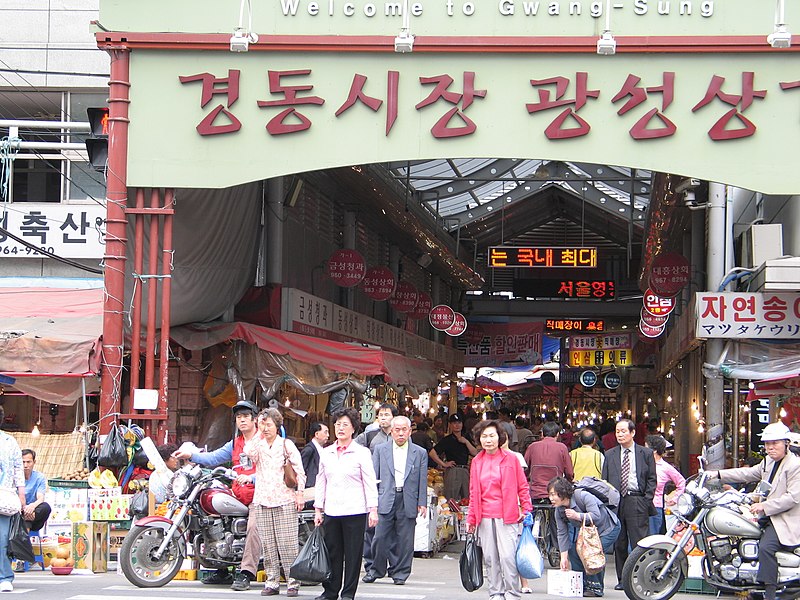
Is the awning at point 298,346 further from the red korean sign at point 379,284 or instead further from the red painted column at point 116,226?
the red korean sign at point 379,284

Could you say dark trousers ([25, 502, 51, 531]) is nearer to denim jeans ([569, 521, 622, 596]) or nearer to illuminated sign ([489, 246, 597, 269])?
denim jeans ([569, 521, 622, 596])

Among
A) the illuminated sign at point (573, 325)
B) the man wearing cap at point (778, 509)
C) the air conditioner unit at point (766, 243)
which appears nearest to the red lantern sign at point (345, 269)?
the air conditioner unit at point (766, 243)

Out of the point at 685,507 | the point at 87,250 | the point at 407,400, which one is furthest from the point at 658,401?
the point at 685,507

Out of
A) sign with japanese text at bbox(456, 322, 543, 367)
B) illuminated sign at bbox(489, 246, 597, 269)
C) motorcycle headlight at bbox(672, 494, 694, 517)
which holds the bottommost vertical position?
motorcycle headlight at bbox(672, 494, 694, 517)

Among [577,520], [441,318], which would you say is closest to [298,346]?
[577,520]

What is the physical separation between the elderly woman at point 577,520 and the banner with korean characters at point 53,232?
9.65 m

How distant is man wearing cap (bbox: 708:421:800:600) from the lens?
1001 cm

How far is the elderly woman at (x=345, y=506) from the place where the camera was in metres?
10.0

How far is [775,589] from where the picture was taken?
33.1ft

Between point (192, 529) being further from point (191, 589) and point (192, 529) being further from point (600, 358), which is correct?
point (600, 358)

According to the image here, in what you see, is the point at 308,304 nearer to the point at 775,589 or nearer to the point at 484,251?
the point at 775,589

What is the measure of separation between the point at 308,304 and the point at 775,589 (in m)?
11.9

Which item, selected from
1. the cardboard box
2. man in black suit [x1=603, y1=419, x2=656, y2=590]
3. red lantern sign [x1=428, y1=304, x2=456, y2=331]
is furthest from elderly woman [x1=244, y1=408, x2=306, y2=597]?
red lantern sign [x1=428, y1=304, x2=456, y2=331]

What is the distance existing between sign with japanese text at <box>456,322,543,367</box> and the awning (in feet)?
62.1
